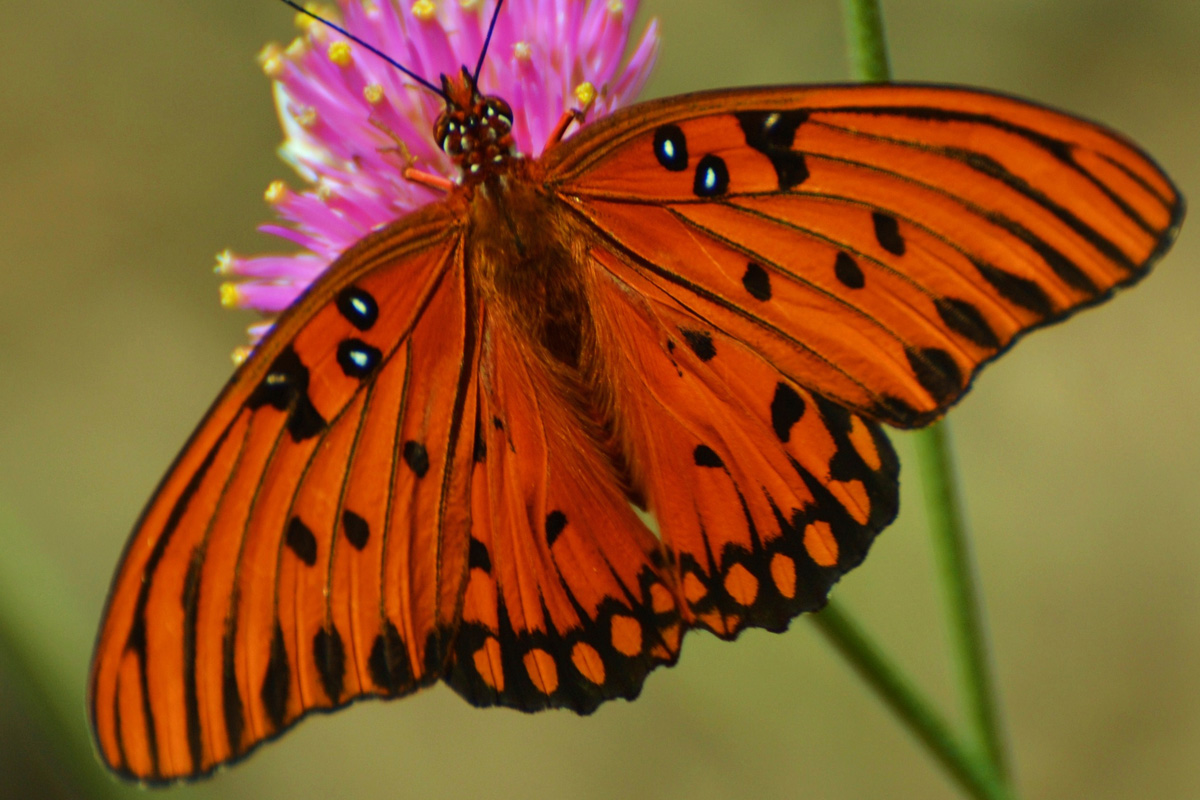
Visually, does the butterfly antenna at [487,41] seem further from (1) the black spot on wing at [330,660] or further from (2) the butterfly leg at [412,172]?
(1) the black spot on wing at [330,660]

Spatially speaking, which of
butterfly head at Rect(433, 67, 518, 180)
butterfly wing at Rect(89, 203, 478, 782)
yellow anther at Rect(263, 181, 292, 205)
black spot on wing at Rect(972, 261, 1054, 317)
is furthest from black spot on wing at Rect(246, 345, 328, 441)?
black spot on wing at Rect(972, 261, 1054, 317)

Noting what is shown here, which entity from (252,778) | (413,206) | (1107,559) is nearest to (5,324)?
(252,778)

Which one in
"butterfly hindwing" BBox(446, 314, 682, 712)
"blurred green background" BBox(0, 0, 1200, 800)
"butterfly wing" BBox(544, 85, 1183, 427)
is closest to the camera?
"butterfly wing" BBox(544, 85, 1183, 427)

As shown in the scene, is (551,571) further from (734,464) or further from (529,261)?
(529,261)

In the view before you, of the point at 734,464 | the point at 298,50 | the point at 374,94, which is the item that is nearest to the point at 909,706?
the point at 734,464

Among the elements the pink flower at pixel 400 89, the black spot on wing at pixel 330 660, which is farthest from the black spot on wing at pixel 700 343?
the black spot on wing at pixel 330 660

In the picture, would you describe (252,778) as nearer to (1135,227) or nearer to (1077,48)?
(1135,227)

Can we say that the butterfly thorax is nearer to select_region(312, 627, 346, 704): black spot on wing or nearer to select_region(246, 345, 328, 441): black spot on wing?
select_region(246, 345, 328, 441): black spot on wing
